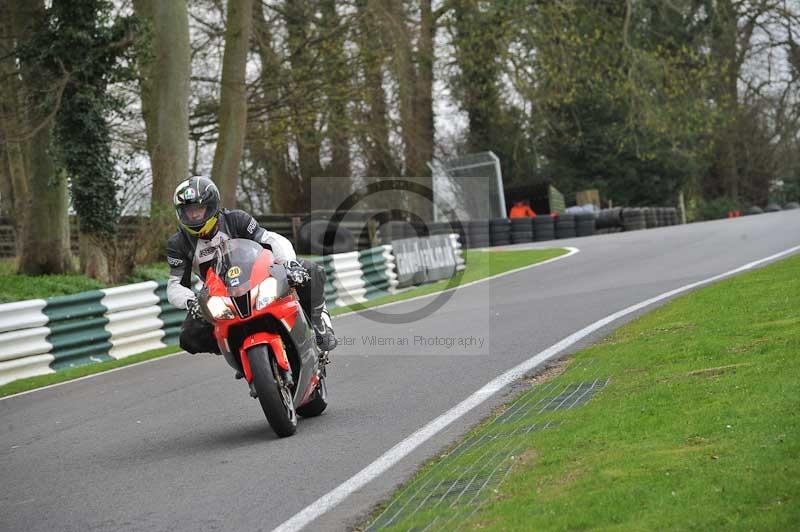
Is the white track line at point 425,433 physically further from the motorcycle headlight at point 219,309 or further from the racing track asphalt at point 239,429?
the motorcycle headlight at point 219,309

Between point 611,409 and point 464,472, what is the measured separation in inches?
56.6

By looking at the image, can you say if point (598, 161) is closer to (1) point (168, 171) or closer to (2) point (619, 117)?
(2) point (619, 117)

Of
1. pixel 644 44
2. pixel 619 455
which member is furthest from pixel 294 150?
pixel 619 455

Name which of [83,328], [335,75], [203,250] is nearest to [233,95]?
[335,75]

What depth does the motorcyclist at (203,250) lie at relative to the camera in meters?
7.43

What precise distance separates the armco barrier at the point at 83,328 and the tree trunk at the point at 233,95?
969cm

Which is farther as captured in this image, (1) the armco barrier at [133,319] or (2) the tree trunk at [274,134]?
(2) the tree trunk at [274,134]

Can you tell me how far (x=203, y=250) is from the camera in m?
7.63

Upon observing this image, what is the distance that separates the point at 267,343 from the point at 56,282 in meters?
13.7

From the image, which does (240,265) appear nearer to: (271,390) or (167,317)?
(271,390)

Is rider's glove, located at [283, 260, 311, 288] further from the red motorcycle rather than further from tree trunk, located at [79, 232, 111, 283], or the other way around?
tree trunk, located at [79, 232, 111, 283]

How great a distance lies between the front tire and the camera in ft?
23.5

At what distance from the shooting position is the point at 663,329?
10.8 metres

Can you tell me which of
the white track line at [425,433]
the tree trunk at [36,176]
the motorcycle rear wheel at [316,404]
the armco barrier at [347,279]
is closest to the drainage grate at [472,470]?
the white track line at [425,433]
